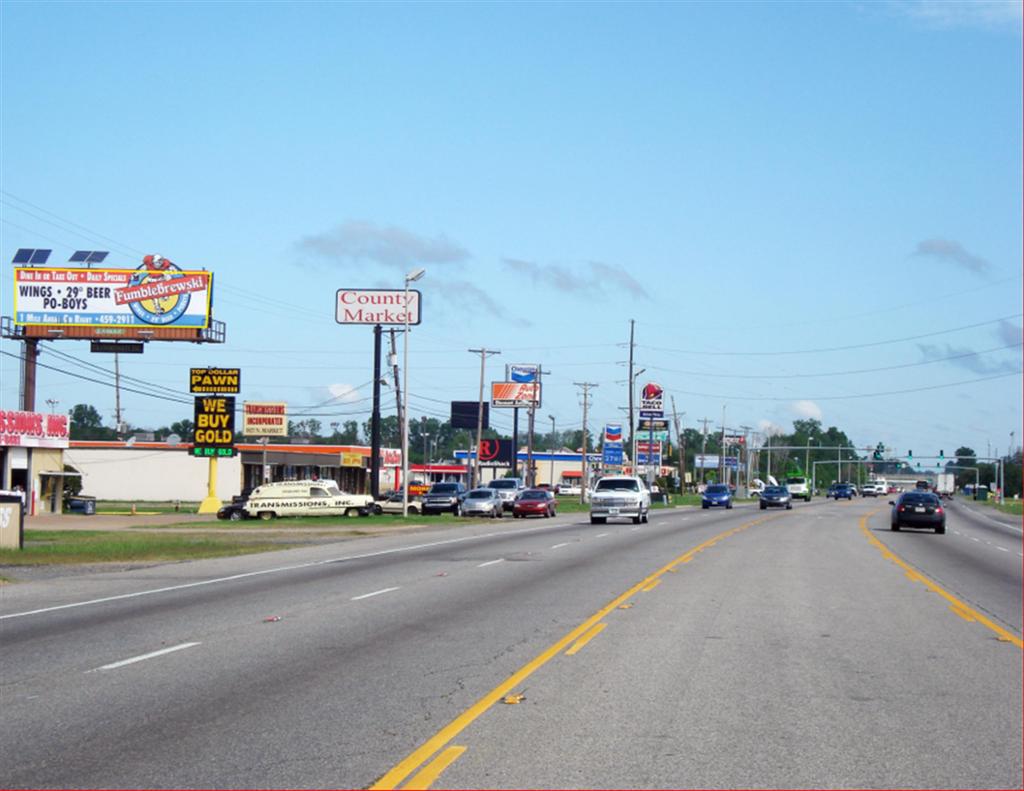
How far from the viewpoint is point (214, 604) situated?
19.5 m

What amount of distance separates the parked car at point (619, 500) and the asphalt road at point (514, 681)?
1090 inches

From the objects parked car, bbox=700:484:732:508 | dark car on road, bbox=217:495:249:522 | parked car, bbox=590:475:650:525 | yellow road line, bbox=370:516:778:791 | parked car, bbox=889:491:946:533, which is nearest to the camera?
yellow road line, bbox=370:516:778:791

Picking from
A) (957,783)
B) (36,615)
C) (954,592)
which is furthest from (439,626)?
(954,592)

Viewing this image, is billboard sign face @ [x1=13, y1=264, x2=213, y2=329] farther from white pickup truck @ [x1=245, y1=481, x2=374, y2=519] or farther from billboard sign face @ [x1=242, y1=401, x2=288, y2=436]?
billboard sign face @ [x1=242, y1=401, x2=288, y2=436]

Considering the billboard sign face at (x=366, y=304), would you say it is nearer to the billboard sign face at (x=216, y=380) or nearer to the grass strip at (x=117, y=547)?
the billboard sign face at (x=216, y=380)

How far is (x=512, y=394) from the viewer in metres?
119

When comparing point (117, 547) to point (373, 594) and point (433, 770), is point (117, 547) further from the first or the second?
point (433, 770)

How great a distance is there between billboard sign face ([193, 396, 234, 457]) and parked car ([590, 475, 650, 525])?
18094 mm

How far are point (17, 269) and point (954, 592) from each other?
5368cm

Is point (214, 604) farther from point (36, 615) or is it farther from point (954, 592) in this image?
point (954, 592)

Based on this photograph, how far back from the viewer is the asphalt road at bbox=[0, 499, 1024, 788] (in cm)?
852

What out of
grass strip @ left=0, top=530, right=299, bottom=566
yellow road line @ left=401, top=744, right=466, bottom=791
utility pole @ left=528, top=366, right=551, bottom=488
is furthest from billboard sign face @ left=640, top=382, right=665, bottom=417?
yellow road line @ left=401, top=744, right=466, bottom=791

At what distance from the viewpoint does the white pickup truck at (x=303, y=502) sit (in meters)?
57.8

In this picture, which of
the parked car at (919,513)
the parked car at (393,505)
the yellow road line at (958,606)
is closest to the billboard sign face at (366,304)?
the parked car at (393,505)
